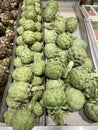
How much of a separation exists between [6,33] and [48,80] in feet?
2.99

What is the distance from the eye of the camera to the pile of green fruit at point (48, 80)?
4.88 feet

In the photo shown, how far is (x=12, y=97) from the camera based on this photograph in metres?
1.57

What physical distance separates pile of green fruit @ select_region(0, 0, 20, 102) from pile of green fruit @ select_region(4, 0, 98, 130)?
0.41ft

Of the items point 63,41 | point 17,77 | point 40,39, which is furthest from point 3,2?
point 17,77

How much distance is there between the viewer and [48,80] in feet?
5.70

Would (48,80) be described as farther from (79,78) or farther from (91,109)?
(91,109)

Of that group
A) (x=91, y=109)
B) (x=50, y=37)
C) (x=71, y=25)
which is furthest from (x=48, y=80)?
(x=71, y=25)

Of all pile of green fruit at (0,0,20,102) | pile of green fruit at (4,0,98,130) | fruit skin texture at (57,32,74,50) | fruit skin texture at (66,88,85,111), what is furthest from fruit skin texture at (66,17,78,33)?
fruit skin texture at (66,88,85,111)

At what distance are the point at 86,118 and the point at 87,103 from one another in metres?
0.10

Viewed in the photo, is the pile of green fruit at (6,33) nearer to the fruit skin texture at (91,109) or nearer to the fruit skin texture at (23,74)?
the fruit skin texture at (23,74)

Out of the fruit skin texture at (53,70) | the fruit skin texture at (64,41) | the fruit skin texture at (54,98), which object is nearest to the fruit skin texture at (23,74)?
the fruit skin texture at (53,70)

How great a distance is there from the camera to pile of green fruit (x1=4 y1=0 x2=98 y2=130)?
1.49 metres

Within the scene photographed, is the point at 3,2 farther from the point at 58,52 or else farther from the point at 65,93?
the point at 65,93

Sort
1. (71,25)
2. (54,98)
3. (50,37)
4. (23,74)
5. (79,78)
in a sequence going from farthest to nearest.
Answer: (71,25)
(50,37)
(23,74)
(79,78)
(54,98)
